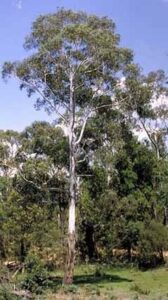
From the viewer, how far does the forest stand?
23.6 meters

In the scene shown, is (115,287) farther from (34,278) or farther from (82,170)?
(82,170)

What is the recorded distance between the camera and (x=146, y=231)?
99.4ft

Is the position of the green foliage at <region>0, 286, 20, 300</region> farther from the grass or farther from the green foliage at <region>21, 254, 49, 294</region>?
the green foliage at <region>21, 254, 49, 294</region>

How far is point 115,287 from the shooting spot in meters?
21.7

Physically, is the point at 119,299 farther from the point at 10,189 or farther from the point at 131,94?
the point at 10,189

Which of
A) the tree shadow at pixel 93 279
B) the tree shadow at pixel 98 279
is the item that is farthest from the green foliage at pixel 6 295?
the tree shadow at pixel 98 279

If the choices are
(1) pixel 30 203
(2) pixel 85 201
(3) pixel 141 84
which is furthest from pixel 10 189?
(3) pixel 141 84

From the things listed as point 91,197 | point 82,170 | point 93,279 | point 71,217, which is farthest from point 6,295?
point 91,197

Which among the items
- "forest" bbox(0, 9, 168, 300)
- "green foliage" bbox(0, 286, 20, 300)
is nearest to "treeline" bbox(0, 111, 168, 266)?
"forest" bbox(0, 9, 168, 300)

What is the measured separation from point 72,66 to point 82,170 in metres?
7.62

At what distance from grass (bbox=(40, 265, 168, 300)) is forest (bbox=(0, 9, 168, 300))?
0.80ft

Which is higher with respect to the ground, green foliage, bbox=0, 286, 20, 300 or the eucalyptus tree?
the eucalyptus tree

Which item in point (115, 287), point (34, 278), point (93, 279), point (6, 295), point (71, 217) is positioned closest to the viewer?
point (6, 295)

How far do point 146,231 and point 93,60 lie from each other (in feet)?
35.8
